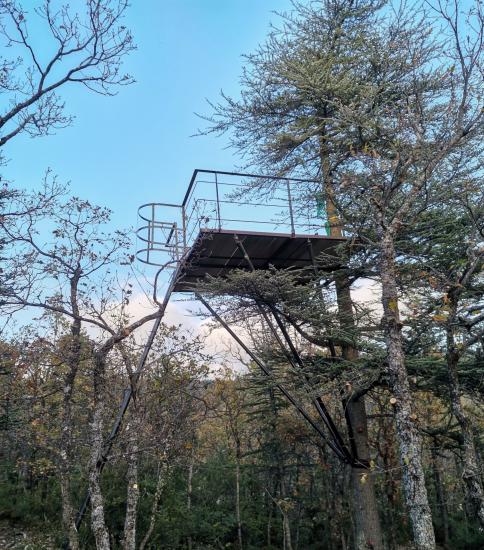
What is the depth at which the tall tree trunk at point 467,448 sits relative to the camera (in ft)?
16.9

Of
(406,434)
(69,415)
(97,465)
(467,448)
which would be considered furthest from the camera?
(69,415)

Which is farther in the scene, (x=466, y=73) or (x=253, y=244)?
(x=253, y=244)

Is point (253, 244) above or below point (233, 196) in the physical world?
below

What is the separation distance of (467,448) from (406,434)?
1092 mm

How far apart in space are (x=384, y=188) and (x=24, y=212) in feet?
18.7

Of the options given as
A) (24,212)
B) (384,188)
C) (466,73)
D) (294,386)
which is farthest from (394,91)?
(24,212)

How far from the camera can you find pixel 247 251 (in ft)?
33.6

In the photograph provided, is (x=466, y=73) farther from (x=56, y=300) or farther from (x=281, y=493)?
(x=281, y=493)

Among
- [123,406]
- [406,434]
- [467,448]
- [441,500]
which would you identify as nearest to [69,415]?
[123,406]

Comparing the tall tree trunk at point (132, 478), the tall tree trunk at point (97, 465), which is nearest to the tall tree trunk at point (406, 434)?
the tall tree trunk at point (97, 465)

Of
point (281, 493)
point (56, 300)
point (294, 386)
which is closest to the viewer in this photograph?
point (56, 300)

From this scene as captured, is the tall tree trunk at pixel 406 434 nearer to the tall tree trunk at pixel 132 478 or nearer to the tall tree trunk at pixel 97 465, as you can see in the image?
the tall tree trunk at pixel 97 465

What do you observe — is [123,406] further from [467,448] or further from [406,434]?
[467,448]

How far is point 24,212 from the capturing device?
8258 mm
